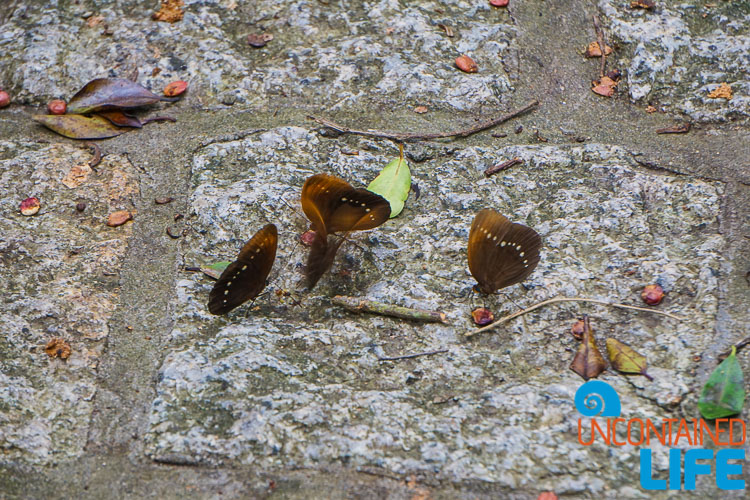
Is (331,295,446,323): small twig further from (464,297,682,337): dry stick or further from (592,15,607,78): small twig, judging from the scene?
(592,15,607,78): small twig

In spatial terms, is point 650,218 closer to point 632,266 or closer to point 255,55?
point 632,266

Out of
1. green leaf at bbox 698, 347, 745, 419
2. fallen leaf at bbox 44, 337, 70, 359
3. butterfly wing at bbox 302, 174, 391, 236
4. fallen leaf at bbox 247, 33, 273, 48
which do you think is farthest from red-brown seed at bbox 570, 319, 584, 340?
fallen leaf at bbox 247, 33, 273, 48

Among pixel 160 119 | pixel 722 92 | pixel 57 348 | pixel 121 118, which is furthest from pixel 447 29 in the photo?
pixel 57 348

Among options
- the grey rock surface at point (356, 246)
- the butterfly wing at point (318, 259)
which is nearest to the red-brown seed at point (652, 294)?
the grey rock surface at point (356, 246)

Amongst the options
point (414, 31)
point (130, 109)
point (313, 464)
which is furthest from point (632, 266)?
point (130, 109)

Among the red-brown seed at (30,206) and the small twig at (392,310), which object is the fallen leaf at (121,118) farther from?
the small twig at (392,310)

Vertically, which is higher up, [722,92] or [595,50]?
[595,50]

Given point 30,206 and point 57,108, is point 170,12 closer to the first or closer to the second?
point 57,108
